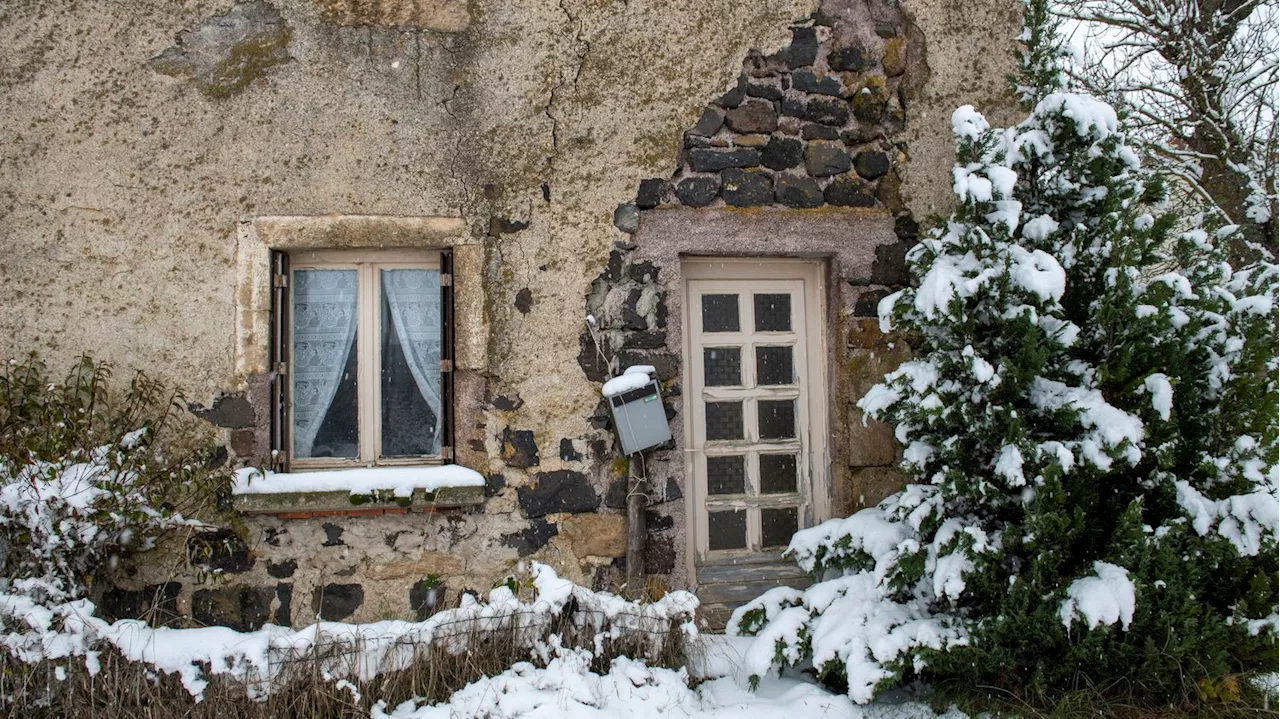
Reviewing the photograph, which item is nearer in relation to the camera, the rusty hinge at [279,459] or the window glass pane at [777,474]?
the rusty hinge at [279,459]

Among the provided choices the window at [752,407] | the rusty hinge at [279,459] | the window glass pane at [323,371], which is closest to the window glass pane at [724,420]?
the window at [752,407]

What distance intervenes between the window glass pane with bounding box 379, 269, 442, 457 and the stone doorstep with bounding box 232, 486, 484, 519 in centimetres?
34

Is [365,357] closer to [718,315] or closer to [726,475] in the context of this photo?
[718,315]

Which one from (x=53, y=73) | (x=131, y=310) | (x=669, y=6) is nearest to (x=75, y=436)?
(x=131, y=310)

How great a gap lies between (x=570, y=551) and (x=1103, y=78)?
5.40 metres

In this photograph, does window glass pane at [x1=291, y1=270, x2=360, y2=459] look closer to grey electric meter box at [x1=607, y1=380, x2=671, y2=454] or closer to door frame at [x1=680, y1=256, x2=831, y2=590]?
grey electric meter box at [x1=607, y1=380, x2=671, y2=454]

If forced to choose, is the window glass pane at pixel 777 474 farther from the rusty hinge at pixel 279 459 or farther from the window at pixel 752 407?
the rusty hinge at pixel 279 459

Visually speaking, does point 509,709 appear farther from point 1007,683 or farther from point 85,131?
point 85,131

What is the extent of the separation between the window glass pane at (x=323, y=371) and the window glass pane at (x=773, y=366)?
201 centimetres

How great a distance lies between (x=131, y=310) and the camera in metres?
4.25

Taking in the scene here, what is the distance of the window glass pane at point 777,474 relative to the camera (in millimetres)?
4668

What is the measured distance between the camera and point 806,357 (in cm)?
472

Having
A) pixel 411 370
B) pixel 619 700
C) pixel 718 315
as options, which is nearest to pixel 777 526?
pixel 718 315

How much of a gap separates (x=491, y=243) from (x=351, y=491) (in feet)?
4.34
